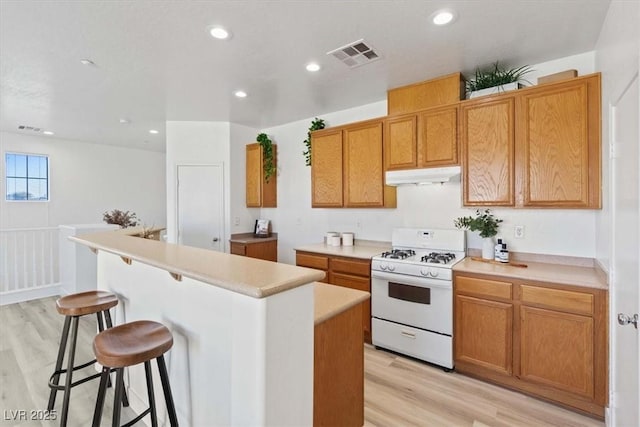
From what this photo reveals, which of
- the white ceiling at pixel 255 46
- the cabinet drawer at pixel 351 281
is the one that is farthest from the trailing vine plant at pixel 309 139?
the cabinet drawer at pixel 351 281

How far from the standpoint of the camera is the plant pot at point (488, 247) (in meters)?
2.85

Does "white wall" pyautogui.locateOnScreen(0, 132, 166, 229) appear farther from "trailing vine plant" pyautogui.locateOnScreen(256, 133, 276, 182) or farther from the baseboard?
"trailing vine plant" pyautogui.locateOnScreen(256, 133, 276, 182)

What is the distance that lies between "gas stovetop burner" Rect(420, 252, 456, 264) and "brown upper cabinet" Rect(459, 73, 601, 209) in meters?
0.54

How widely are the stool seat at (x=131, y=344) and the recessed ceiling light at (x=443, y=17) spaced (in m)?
2.54

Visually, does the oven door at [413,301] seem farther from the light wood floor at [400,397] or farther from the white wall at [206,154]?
the white wall at [206,154]

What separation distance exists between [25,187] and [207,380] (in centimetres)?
667

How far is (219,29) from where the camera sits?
87.7 inches

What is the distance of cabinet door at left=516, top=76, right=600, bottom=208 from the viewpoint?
7.38 ft

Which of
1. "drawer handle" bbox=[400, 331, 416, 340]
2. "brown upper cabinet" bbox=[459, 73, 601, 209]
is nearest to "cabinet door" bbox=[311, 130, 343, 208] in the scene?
"brown upper cabinet" bbox=[459, 73, 601, 209]

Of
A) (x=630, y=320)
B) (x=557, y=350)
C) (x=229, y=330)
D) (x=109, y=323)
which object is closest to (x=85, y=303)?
(x=109, y=323)

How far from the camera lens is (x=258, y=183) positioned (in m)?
4.69

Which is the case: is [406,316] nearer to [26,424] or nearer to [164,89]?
[26,424]

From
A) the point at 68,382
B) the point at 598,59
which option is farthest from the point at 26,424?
the point at 598,59

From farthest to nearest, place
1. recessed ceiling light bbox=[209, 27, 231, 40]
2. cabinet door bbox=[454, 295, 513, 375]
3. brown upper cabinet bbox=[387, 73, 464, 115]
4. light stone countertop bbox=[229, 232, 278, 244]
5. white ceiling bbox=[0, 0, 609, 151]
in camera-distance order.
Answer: light stone countertop bbox=[229, 232, 278, 244], brown upper cabinet bbox=[387, 73, 464, 115], cabinet door bbox=[454, 295, 513, 375], recessed ceiling light bbox=[209, 27, 231, 40], white ceiling bbox=[0, 0, 609, 151]
